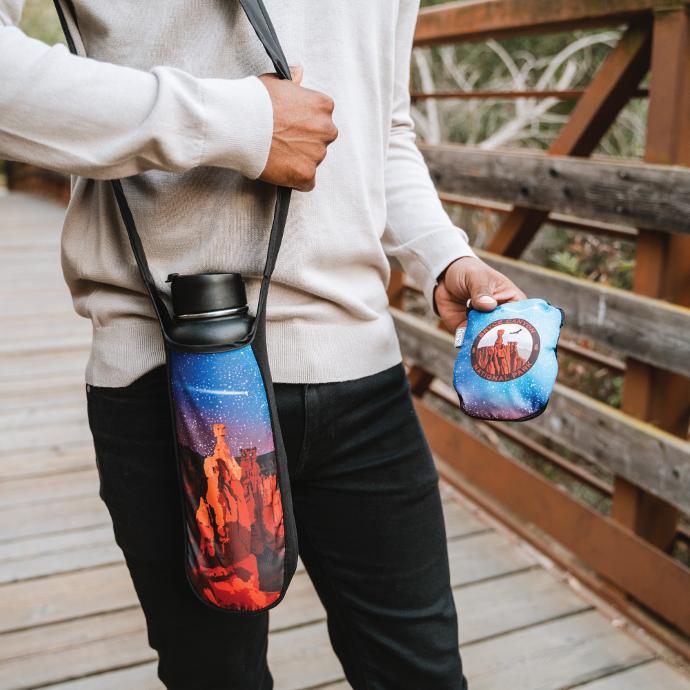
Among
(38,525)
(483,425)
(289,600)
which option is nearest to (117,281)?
(289,600)

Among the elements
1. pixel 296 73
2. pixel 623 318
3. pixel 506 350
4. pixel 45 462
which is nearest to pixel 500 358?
pixel 506 350

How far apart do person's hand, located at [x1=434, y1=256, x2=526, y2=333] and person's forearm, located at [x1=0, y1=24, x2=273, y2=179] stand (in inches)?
Result: 12.2

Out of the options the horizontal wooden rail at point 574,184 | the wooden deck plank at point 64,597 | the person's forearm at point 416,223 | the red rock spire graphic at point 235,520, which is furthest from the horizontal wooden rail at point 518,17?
the wooden deck plank at point 64,597

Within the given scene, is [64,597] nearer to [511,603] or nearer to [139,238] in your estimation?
[511,603]

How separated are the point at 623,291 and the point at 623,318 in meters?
0.06

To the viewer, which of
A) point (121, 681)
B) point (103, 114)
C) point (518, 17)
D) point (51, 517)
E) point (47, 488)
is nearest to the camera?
point (103, 114)

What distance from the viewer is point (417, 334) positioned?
2.75 metres

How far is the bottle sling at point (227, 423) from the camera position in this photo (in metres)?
0.82

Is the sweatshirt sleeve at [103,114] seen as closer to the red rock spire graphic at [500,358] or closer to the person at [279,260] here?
the person at [279,260]

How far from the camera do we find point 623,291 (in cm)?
190

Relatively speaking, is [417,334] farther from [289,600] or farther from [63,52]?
[63,52]

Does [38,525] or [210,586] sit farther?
[38,525]

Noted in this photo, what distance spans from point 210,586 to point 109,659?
108 cm

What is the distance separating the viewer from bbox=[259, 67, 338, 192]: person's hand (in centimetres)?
83
